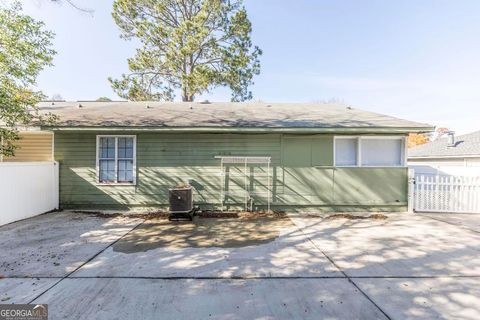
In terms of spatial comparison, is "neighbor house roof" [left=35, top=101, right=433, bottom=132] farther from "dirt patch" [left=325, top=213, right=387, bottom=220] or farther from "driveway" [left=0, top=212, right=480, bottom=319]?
"driveway" [left=0, top=212, right=480, bottom=319]

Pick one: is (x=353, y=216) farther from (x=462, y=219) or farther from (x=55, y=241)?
(x=55, y=241)

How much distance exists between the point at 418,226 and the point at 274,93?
62.8 ft

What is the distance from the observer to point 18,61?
6891 millimetres

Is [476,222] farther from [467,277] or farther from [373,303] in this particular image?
[373,303]

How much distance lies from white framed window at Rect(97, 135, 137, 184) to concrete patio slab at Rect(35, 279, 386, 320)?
503cm

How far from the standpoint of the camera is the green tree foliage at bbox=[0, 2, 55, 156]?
666 cm

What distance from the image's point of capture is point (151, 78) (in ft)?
55.9

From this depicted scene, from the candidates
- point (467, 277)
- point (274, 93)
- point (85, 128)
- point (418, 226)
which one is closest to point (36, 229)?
point (85, 128)

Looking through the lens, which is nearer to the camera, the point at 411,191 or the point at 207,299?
the point at 207,299

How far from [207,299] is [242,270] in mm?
907

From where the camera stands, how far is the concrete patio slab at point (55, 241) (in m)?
3.85

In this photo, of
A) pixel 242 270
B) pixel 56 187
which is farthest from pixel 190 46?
pixel 242 270

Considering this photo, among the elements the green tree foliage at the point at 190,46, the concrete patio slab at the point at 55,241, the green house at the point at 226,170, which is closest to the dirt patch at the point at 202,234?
the concrete patio slab at the point at 55,241

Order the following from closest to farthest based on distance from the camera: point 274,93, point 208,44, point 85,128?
point 85,128
point 208,44
point 274,93
